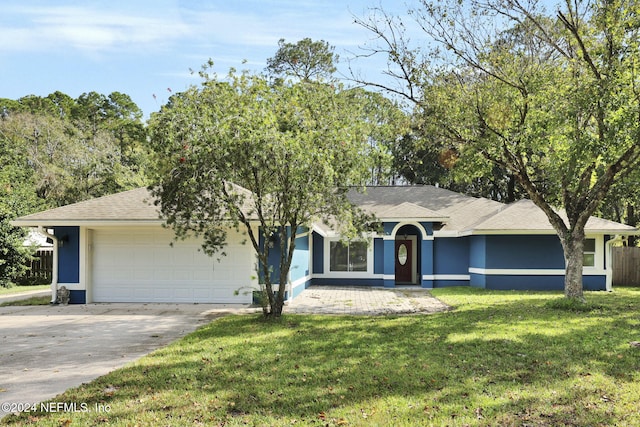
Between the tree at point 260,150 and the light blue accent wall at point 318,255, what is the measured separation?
9858 mm

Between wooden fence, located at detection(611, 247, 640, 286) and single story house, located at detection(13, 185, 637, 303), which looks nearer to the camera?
single story house, located at detection(13, 185, 637, 303)

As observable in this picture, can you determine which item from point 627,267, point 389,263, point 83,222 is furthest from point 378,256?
point 83,222

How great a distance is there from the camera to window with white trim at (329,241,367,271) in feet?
68.2

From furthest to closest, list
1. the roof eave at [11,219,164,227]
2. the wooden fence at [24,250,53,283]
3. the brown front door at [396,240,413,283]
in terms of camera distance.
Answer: the brown front door at [396,240,413,283], the wooden fence at [24,250,53,283], the roof eave at [11,219,164,227]

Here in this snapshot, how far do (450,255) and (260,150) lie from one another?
1325 centimetres

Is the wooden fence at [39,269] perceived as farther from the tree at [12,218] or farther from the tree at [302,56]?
the tree at [302,56]

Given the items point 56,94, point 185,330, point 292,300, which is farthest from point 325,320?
point 56,94

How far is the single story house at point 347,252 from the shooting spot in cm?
1448

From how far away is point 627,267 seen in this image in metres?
21.4

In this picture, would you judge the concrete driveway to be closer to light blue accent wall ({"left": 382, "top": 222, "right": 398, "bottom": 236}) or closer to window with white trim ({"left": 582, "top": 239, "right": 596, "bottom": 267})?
light blue accent wall ({"left": 382, "top": 222, "right": 398, "bottom": 236})

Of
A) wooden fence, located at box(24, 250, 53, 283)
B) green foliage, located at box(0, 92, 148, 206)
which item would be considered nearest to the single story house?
wooden fence, located at box(24, 250, 53, 283)

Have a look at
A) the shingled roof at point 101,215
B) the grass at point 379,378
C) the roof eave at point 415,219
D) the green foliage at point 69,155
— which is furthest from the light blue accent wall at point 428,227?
the green foliage at point 69,155

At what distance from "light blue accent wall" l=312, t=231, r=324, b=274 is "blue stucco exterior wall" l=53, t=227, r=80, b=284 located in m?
9.34

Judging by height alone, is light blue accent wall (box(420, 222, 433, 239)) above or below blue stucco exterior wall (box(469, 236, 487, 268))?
above
